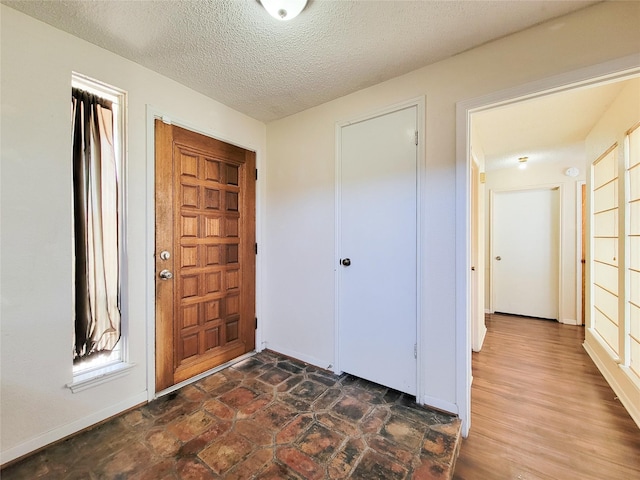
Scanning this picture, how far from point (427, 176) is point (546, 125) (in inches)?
76.9

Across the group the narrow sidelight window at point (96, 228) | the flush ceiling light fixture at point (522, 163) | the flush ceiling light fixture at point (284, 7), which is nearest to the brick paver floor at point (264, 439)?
the narrow sidelight window at point (96, 228)

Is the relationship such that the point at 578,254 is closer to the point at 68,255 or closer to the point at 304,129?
the point at 304,129

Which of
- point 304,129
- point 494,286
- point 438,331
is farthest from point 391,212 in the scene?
point 494,286

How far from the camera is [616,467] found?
4.57 feet

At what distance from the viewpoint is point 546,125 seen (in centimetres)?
269

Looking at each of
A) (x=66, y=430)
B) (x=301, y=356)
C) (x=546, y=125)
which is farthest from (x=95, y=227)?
(x=546, y=125)

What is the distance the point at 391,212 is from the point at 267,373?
1745 millimetres

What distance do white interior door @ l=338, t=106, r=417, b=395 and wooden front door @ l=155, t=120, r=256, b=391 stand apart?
99 cm

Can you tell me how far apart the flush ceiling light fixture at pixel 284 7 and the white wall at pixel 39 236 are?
3.94ft

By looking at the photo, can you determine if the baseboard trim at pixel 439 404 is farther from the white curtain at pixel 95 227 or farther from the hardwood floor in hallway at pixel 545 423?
the white curtain at pixel 95 227

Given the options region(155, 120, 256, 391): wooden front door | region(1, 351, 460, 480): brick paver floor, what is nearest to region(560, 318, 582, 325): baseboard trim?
region(1, 351, 460, 480): brick paver floor

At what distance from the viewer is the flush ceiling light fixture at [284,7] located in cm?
129

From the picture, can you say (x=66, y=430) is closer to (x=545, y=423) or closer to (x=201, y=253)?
(x=201, y=253)

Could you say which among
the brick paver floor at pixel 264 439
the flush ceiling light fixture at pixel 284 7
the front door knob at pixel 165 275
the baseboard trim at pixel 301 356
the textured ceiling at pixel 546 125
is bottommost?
the brick paver floor at pixel 264 439
